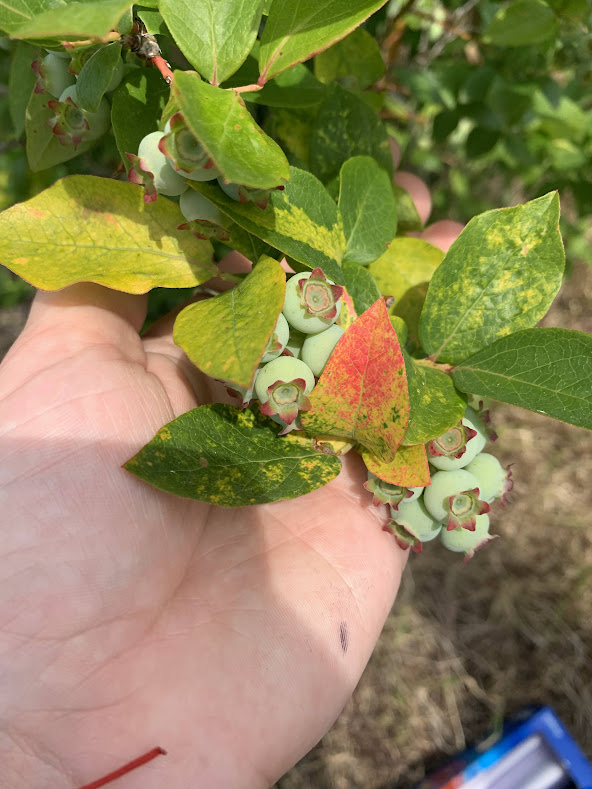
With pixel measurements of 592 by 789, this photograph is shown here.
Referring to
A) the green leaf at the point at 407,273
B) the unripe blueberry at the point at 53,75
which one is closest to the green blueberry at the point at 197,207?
the unripe blueberry at the point at 53,75

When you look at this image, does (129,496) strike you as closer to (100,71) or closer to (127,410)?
(127,410)

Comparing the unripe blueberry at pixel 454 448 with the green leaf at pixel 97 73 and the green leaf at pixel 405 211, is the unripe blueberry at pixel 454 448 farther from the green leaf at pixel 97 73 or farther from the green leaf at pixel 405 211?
the green leaf at pixel 97 73

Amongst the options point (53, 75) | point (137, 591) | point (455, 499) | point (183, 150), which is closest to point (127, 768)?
point (137, 591)

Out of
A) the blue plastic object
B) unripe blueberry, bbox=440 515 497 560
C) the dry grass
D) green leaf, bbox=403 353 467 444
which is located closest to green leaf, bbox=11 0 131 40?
green leaf, bbox=403 353 467 444

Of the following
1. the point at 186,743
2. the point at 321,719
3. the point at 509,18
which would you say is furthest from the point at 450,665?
the point at 509,18

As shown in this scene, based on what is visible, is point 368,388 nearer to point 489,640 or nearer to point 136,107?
point 136,107

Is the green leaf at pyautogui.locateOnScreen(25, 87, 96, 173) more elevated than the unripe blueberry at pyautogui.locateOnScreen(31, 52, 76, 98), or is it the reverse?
the unripe blueberry at pyautogui.locateOnScreen(31, 52, 76, 98)

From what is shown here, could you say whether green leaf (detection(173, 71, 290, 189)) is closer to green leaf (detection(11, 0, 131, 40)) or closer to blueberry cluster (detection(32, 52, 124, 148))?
green leaf (detection(11, 0, 131, 40))
